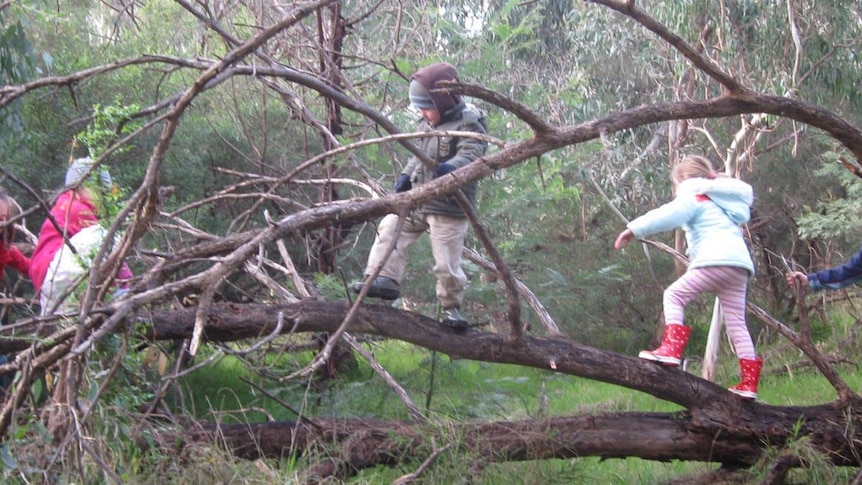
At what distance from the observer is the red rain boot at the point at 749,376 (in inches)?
213

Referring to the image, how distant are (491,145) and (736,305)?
4540mm

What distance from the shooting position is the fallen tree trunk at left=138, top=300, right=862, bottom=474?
5258mm

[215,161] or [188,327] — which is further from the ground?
[215,161]

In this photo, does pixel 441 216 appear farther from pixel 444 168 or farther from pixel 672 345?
pixel 672 345

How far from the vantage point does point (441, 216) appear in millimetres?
5434

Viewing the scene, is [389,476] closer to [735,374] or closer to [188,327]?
[188,327]

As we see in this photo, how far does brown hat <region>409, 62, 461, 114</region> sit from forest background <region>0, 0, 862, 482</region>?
0.62 metres

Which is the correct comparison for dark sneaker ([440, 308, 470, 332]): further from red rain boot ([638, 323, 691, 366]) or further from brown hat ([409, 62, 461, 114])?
brown hat ([409, 62, 461, 114])

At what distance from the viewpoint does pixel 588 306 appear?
35.4 feet

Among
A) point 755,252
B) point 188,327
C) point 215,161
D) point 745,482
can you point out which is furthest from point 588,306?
point 188,327

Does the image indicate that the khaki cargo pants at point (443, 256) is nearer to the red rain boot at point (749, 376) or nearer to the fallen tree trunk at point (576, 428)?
the fallen tree trunk at point (576, 428)

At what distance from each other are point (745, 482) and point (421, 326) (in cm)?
204

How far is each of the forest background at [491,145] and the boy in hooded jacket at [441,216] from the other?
45cm

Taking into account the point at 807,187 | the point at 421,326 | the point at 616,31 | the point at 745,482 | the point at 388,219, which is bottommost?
the point at 745,482
